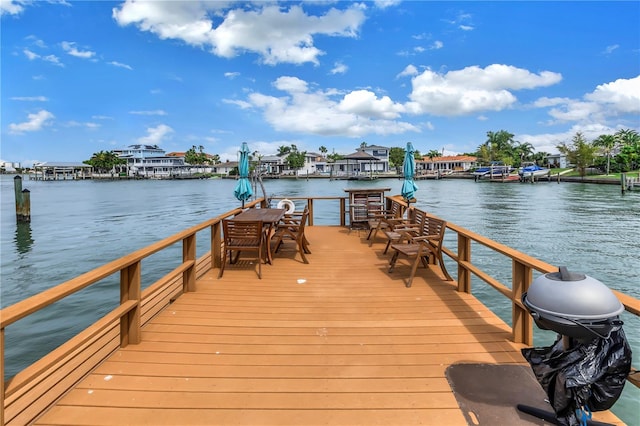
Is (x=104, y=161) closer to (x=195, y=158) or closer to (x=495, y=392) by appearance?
(x=195, y=158)

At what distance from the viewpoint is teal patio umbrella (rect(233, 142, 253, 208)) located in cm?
769

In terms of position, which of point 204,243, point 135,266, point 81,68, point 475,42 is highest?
point 81,68

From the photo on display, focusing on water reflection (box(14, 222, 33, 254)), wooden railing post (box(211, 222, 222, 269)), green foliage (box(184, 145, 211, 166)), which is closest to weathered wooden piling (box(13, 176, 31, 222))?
water reflection (box(14, 222, 33, 254))

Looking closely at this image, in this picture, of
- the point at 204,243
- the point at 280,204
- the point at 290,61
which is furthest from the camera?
the point at 290,61

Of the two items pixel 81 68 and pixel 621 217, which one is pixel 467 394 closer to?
pixel 621 217

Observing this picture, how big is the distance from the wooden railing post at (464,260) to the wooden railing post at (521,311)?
3.58 feet

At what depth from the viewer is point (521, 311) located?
8.70 ft

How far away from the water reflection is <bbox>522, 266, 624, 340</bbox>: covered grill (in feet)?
47.2

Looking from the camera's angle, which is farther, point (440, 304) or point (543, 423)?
point (440, 304)

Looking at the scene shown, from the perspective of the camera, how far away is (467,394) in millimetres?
2008

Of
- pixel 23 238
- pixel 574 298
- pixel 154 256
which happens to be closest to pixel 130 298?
pixel 574 298

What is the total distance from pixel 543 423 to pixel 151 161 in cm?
10549

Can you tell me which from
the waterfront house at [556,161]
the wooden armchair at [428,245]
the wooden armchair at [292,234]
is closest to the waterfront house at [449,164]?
the waterfront house at [556,161]

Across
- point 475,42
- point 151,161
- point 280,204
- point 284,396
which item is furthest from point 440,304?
point 151,161
